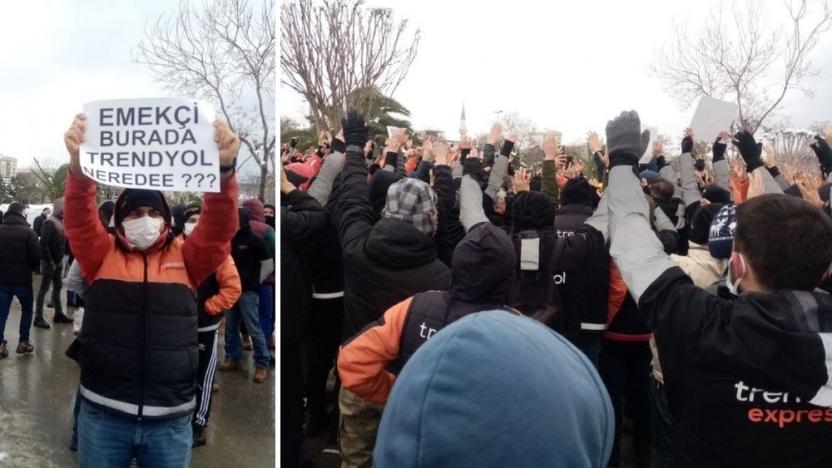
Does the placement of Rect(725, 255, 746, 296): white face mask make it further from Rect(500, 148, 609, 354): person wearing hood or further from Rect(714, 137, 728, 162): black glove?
Rect(714, 137, 728, 162): black glove

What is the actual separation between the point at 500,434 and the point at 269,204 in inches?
91.4

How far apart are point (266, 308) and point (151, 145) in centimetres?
294

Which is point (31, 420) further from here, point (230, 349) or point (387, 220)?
point (387, 220)

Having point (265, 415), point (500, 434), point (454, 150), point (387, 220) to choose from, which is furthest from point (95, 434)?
point (454, 150)

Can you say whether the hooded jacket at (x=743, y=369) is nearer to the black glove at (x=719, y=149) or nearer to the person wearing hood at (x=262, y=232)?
the person wearing hood at (x=262, y=232)

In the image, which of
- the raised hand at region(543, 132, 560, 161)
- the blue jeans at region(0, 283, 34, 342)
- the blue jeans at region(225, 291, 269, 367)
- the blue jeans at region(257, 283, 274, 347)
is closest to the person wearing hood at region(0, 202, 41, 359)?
the blue jeans at region(0, 283, 34, 342)

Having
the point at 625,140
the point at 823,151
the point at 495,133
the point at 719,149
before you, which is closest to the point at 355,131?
the point at 495,133

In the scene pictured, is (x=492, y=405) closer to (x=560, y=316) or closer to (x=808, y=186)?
(x=560, y=316)

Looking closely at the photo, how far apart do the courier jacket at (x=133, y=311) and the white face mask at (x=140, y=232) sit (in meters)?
0.03

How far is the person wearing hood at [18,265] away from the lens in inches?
213

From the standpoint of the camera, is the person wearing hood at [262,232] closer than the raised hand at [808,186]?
Yes

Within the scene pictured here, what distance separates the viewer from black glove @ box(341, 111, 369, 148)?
3.68 meters

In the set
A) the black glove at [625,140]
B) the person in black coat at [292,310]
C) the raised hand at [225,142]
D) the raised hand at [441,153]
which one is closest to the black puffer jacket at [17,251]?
the person in black coat at [292,310]

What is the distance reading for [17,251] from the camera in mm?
5680
